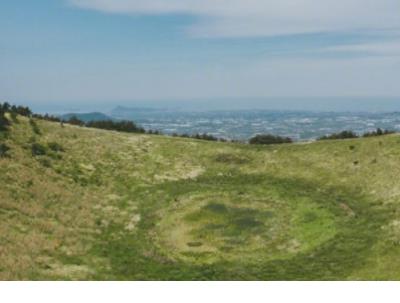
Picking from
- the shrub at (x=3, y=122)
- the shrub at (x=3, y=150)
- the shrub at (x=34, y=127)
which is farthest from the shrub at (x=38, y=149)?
the shrub at (x=34, y=127)

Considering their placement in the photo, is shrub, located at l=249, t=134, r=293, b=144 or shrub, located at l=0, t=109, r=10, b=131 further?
shrub, located at l=249, t=134, r=293, b=144

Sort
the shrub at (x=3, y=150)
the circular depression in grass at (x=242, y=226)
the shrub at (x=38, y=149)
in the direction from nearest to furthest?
the circular depression in grass at (x=242, y=226) < the shrub at (x=3, y=150) < the shrub at (x=38, y=149)

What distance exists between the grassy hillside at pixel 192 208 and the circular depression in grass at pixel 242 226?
11 centimetres

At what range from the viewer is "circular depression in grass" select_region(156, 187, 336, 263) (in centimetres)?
3917

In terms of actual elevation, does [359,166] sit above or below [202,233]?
above

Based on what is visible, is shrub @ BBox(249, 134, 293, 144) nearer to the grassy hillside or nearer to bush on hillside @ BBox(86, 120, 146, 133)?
the grassy hillside

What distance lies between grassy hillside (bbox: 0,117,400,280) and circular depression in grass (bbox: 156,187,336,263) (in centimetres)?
11

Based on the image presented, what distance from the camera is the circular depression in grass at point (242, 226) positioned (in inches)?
1542

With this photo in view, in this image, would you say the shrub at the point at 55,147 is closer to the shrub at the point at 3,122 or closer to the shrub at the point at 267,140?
the shrub at the point at 3,122

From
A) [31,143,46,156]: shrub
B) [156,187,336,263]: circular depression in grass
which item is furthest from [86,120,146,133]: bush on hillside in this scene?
[156,187,336,263]: circular depression in grass

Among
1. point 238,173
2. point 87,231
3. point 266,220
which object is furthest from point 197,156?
point 87,231

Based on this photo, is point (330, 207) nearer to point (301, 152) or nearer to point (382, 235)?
point (382, 235)

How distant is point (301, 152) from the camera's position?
68.0 m
